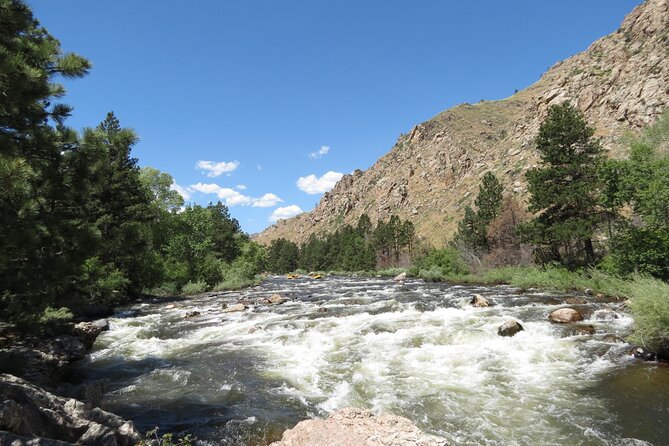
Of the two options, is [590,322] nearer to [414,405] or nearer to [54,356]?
[414,405]

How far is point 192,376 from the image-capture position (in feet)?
36.1

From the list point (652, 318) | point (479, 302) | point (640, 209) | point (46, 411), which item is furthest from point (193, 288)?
point (652, 318)

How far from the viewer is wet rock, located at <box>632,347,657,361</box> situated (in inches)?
397

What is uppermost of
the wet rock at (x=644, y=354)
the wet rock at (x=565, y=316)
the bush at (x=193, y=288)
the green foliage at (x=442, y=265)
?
the bush at (x=193, y=288)

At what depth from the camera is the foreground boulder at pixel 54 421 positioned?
4535 mm

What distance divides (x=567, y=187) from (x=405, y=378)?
24.6 m

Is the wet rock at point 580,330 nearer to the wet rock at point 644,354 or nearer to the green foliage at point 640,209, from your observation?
the wet rock at point 644,354

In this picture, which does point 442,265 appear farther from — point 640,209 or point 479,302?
point 479,302

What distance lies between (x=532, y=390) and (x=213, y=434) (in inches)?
284

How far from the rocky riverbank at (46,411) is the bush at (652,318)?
12.2 meters

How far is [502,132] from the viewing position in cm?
12544

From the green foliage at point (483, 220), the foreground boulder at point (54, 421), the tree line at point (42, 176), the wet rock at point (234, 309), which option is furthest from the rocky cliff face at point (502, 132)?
the foreground boulder at point (54, 421)

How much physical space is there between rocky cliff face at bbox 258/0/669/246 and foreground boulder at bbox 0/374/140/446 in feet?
233

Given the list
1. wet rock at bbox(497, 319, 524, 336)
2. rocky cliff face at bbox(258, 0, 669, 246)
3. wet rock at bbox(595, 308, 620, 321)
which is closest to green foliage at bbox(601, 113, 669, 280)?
wet rock at bbox(595, 308, 620, 321)
